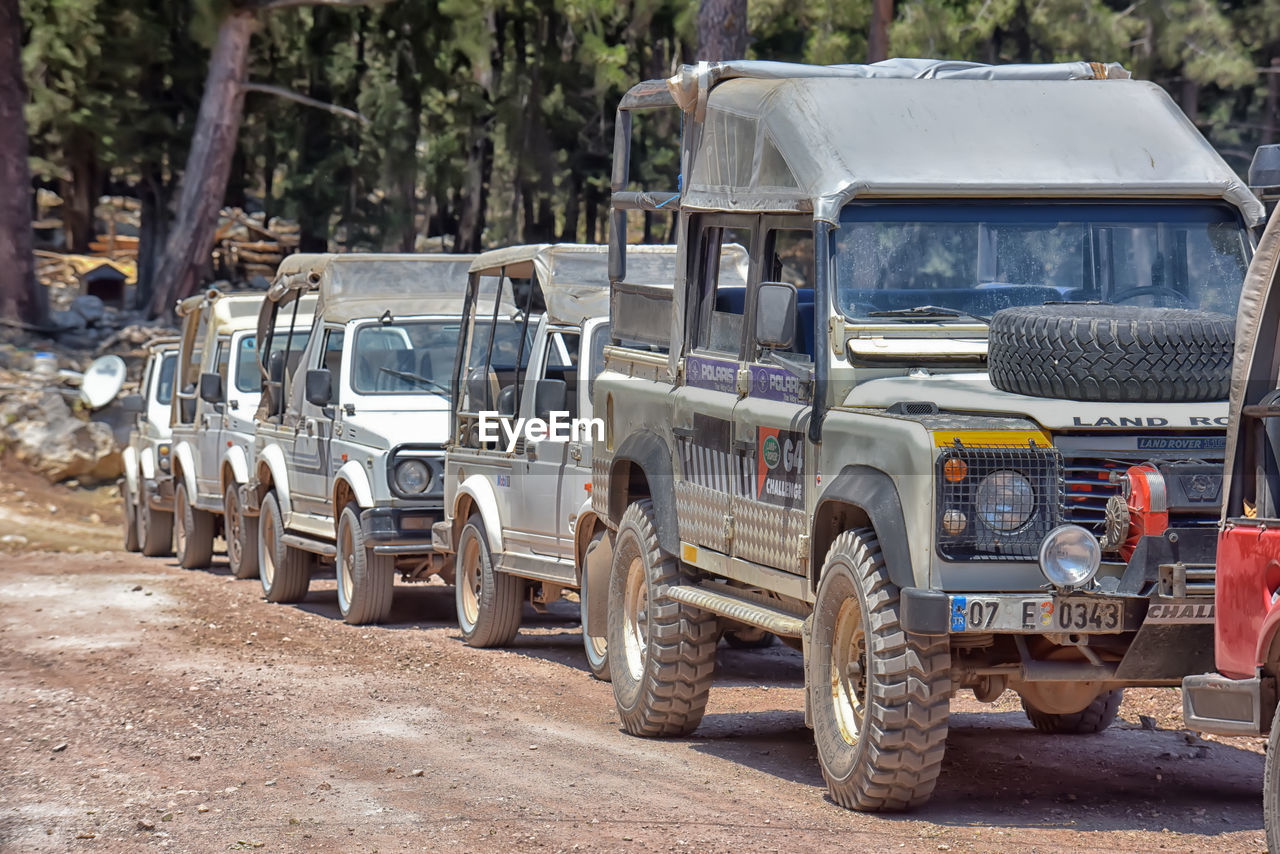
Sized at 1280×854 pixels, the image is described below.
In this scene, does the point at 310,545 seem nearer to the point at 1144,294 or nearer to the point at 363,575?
the point at 363,575

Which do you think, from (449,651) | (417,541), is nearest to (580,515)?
(449,651)

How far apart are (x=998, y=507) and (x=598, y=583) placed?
4432 millimetres

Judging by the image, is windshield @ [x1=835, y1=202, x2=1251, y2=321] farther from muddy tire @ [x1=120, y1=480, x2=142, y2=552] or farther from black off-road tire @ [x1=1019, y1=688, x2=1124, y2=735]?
muddy tire @ [x1=120, y1=480, x2=142, y2=552]

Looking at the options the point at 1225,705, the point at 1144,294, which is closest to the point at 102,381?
the point at 1144,294

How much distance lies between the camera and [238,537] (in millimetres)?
18375

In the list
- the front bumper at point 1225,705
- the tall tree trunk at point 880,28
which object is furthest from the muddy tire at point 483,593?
the tall tree trunk at point 880,28

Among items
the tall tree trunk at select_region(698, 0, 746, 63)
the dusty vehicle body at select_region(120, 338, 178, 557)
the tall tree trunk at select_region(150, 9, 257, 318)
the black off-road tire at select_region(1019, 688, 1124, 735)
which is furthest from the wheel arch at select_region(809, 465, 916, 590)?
the tall tree trunk at select_region(150, 9, 257, 318)

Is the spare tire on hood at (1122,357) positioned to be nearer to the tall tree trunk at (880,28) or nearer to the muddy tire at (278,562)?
the muddy tire at (278,562)

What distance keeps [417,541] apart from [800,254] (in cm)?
612

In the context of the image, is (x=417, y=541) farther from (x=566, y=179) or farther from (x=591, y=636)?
(x=566, y=179)

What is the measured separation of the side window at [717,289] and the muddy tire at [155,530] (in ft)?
48.4

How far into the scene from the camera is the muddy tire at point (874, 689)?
22.4 feet

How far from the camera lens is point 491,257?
13.2 metres

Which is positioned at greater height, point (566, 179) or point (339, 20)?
point (339, 20)
